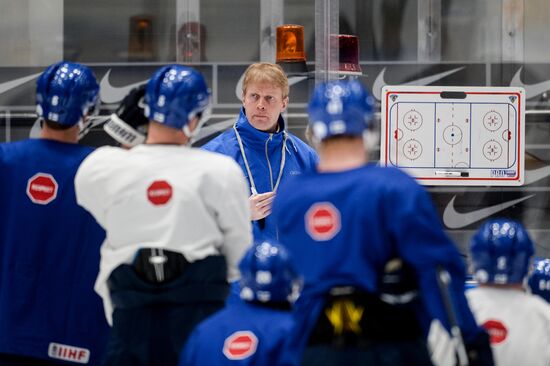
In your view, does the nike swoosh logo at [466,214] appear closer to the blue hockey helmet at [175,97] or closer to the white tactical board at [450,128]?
the white tactical board at [450,128]

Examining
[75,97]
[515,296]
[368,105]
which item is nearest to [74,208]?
[75,97]

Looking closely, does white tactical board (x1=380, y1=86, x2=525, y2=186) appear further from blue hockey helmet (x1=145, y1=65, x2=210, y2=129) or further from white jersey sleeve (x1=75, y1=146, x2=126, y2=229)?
white jersey sleeve (x1=75, y1=146, x2=126, y2=229)

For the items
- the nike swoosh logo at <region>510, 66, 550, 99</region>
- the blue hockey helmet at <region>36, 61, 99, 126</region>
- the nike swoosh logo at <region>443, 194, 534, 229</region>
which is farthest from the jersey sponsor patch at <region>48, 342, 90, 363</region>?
the nike swoosh logo at <region>510, 66, 550, 99</region>

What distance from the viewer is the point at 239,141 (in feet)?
20.1

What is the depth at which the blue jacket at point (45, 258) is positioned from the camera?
4414mm

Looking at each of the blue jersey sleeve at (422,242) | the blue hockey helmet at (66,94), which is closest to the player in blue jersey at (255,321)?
the blue jersey sleeve at (422,242)

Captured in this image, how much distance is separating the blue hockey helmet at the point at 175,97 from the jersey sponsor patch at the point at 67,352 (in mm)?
939

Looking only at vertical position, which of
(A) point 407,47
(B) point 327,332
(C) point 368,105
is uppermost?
(A) point 407,47

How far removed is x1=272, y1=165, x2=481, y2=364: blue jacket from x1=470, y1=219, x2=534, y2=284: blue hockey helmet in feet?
2.07

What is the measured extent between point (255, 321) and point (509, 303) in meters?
0.94

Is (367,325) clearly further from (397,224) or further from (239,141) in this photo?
(239,141)

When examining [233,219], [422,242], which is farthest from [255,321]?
[422,242]

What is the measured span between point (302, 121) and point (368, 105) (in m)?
4.50

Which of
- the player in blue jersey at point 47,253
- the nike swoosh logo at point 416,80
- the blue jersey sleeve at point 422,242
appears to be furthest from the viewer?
the nike swoosh logo at point 416,80
